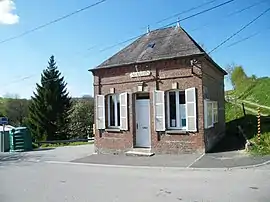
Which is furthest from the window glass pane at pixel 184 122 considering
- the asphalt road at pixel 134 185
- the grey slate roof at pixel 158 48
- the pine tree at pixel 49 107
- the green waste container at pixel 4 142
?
the pine tree at pixel 49 107

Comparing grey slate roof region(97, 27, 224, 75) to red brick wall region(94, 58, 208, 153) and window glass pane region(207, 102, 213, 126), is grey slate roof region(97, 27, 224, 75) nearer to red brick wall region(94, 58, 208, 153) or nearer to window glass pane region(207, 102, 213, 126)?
red brick wall region(94, 58, 208, 153)

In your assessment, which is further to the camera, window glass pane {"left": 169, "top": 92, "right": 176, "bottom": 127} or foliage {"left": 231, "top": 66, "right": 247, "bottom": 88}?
foliage {"left": 231, "top": 66, "right": 247, "bottom": 88}

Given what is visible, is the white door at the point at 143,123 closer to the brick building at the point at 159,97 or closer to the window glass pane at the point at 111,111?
the brick building at the point at 159,97

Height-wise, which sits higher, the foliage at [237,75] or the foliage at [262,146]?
the foliage at [237,75]

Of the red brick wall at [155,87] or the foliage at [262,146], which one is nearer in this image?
the foliage at [262,146]

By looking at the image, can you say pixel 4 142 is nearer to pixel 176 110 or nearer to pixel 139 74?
pixel 139 74

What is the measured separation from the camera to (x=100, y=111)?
1705cm

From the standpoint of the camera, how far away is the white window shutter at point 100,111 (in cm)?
1694

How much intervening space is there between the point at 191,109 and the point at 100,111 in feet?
17.3

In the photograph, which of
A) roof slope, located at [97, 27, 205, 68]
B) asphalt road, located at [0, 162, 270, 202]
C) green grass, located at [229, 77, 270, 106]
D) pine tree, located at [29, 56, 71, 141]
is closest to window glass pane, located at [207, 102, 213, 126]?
roof slope, located at [97, 27, 205, 68]

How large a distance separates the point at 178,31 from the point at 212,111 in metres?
4.75

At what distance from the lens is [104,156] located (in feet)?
51.9

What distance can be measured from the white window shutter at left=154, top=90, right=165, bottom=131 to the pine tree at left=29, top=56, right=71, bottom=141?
26590 millimetres

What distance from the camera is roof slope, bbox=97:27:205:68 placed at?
1499 cm
